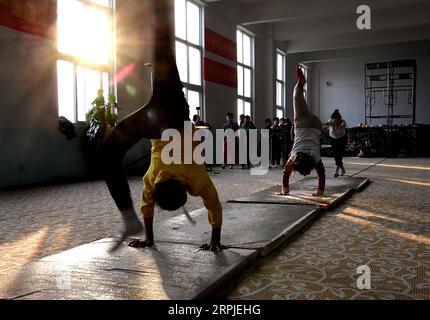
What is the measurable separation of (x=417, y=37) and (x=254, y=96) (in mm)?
6338

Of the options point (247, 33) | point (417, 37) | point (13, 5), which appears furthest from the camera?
point (417, 37)

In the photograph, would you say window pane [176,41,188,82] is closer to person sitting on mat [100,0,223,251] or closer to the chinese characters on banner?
the chinese characters on banner

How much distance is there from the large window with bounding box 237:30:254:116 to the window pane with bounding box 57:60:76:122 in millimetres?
6470

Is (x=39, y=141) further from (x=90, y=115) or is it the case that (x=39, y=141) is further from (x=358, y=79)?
(x=358, y=79)

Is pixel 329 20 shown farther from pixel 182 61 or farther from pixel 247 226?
pixel 247 226

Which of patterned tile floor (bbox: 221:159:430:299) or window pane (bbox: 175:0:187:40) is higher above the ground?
window pane (bbox: 175:0:187:40)

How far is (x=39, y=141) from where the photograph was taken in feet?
21.3

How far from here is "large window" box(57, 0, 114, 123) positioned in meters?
6.96

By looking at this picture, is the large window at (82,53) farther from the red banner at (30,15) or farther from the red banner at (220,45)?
the red banner at (220,45)

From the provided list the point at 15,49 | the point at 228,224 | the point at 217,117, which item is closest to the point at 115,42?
the point at 15,49

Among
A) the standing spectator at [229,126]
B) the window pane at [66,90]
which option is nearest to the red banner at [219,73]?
the standing spectator at [229,126]

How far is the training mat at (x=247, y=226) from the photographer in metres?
2.72

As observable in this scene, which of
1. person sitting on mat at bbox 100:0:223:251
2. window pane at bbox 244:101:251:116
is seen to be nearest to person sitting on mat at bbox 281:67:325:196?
person sitting on mat at bbox 100:0:223:251

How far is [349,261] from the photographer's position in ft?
7.98
